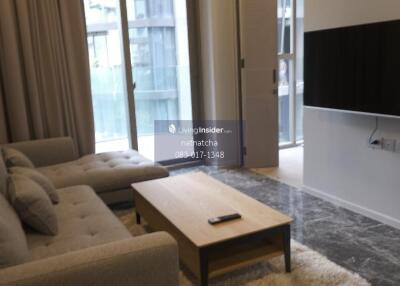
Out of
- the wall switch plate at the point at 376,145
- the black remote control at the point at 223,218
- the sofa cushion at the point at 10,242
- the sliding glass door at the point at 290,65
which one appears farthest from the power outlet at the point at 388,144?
the sofa cushion at the point at 10,242

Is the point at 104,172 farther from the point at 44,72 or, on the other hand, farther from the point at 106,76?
the point at 106,76

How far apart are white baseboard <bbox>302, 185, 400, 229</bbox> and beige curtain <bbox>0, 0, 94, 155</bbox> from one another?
242 centimetres

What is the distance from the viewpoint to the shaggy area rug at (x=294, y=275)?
2312 mm

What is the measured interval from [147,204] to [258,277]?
3.16 ft

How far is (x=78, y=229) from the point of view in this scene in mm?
2260

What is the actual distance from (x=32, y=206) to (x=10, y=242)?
1.64ft

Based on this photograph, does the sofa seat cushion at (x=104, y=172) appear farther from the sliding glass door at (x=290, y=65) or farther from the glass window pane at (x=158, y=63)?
the sliding glass door at (x=290, y=65)

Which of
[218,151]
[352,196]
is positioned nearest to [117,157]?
[218,151]

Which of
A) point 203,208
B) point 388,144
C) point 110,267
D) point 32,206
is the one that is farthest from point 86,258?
point 388,144

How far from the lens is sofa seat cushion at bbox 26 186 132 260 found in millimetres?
2041

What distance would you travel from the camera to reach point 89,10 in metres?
4.27

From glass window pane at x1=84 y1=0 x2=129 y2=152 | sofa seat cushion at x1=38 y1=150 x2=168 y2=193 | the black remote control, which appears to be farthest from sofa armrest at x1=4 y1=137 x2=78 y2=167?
the black remote control

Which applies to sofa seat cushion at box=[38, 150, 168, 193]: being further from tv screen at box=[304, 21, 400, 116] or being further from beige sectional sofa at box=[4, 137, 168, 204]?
tv screen at box=[304, 21, 400, 116]

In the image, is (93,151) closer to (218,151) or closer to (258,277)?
(218,151)
